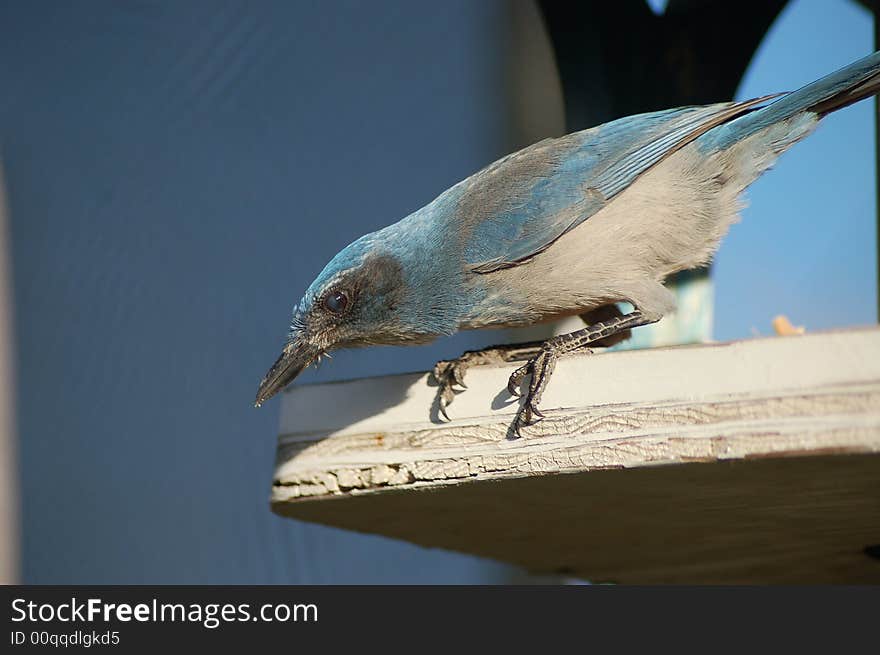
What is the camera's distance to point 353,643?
156 centimetres

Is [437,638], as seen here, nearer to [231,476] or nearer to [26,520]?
[26,520]

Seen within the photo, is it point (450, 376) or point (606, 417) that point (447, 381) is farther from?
point (606, 417)

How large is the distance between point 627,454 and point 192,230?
2.08 m

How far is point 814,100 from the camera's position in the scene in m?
2.04

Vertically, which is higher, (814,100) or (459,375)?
(814,100)

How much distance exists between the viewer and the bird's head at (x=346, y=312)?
1983 millimetres

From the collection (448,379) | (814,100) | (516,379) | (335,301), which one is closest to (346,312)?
(335,301)

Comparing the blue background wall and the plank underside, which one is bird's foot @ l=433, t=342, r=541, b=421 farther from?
the blue background wall

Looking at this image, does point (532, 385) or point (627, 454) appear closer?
point (627, 454)

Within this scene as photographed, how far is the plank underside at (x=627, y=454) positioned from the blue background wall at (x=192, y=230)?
111 centimetres

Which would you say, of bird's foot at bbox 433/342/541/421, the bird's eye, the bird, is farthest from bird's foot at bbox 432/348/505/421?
the bird's eye

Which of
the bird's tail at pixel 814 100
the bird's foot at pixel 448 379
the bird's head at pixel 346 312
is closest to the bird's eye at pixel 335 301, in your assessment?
the bird's head at pixel 346 312

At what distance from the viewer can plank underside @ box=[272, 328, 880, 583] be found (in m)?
1.40

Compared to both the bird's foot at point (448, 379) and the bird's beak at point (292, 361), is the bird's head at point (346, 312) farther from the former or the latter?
the bird's foot at point (448, 379)
